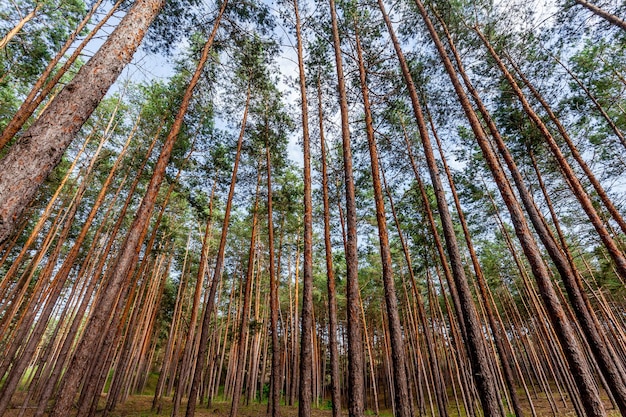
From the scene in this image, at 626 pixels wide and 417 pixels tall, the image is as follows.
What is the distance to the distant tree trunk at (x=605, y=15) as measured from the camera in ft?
21.2

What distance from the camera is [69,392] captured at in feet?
13.8

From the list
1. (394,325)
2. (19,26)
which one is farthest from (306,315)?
(19,26)

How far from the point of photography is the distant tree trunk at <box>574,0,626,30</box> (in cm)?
646

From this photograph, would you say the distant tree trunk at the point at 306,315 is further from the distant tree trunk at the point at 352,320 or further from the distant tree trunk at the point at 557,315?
the distant tree trunk at the point at 557,315

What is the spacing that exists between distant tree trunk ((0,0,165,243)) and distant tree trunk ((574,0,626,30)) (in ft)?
34.1

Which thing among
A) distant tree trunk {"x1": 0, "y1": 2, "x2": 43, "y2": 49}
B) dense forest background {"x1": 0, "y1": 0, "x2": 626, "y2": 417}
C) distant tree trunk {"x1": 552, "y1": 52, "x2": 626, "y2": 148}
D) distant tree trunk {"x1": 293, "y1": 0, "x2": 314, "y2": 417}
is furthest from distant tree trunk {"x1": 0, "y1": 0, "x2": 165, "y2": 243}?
distant tree trunk {"x1": 552, "y1": 52, "x2": 626, "y2": 148}

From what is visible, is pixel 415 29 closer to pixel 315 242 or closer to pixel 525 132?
pixel 525 132

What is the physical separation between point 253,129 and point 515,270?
60.1ft

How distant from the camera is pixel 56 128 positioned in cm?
209

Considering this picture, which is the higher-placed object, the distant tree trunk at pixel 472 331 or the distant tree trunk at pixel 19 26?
Answer: the distant tree trunk at pixel 19 26

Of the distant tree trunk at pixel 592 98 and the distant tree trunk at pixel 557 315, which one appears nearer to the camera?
the distant tree trunk at pixel 557 315

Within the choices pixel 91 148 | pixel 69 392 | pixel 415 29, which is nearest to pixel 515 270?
pixel 415 29

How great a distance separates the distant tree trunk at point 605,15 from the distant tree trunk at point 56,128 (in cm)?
1041

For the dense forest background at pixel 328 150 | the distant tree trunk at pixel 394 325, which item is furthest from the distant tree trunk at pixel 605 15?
the distant tree trunk at pixel 394 325
